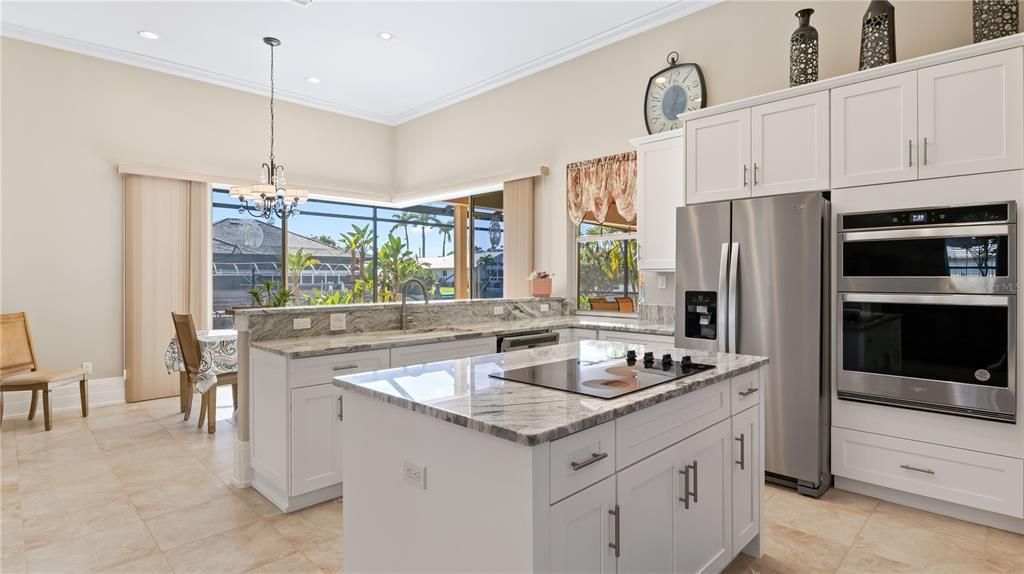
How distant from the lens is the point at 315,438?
2846 mm

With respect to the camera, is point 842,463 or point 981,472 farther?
point 842,463

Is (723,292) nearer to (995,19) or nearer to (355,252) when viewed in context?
(995,19)

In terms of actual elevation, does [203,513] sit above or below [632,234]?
below

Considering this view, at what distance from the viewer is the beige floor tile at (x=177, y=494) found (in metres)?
2.83

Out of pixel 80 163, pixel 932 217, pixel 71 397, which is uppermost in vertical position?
pixel 80 163

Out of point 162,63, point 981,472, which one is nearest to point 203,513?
point 981,472

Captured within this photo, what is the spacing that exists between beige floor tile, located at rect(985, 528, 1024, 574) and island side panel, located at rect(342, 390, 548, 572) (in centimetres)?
226

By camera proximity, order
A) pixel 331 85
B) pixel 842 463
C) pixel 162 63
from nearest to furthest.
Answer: pixel 842 463
pixel 162 63
pixel 331 85

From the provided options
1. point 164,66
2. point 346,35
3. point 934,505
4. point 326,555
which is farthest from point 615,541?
point 164,66

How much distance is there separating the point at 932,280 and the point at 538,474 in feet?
8.15

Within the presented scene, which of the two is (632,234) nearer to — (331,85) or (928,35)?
(928,35)

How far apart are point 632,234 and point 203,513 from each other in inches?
147

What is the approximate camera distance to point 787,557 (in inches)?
91.0

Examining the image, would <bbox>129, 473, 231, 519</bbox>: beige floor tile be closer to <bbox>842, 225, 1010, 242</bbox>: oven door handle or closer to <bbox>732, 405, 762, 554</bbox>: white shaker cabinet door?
<bbox>732, 405, 762, 554</bbox>: white shaker cabinet door
